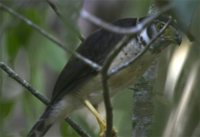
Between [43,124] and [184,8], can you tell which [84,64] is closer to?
[43,124]

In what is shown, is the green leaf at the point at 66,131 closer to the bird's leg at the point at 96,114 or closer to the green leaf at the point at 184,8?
the bird's leg at the point at 96,114

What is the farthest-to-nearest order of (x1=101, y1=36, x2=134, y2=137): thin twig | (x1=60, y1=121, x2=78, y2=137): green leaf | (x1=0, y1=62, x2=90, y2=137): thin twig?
(x1=60, y1=121, x2=78, y2=137): green leaf → (x1=0, y1=62, x2=90, y2=137): thin twig → (x1=101, y1=36, x2=134, y2=137): thin twig

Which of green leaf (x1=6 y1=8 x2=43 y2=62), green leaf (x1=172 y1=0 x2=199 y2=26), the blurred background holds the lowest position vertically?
the blurred background

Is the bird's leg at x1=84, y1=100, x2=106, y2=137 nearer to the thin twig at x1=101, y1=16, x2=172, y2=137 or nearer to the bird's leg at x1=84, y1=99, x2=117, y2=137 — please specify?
the bird's leg at x1=84, y1=99, x2=117, y2=137

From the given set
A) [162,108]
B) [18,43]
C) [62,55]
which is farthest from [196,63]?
[18,43]

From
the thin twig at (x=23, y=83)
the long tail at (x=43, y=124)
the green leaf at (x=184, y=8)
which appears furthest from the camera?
the long tail at (x=43, y=124)

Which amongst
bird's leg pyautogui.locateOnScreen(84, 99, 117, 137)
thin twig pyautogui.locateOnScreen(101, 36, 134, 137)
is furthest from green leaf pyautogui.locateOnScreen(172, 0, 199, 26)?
bird's leg pyautogui.locateOnScreen(84, 99, 117, 137)

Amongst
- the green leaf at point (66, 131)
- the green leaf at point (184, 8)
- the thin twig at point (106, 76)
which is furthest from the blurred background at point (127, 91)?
the green leaf at point (184, 8)

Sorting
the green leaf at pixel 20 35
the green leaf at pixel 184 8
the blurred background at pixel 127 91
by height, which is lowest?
the blurred background at pixel 127 91

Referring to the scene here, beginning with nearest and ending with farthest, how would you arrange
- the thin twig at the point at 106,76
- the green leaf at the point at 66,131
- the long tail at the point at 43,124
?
the thin twig at the point at 106,76 < the long tail at the point at 43,124 < the green leaf at the point at 66,131

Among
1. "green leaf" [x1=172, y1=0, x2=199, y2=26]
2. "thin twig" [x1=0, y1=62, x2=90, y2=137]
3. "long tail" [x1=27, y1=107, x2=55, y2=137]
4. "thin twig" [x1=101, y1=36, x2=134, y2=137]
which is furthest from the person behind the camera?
"long tail" [x1=27, y1=107, x2=55, y2=137]
